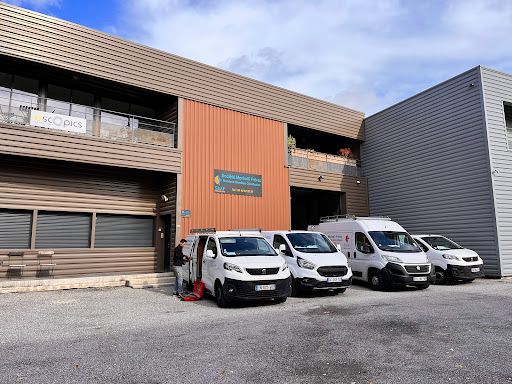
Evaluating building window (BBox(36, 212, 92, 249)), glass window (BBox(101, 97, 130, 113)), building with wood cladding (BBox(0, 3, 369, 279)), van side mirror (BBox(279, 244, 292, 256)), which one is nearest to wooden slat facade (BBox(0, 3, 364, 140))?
building with wood cladding (BBox(0, 3, 369, 279))

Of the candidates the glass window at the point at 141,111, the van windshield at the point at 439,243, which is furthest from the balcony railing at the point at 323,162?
the van windshield at the point at 439,243

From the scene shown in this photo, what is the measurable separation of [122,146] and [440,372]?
40.3 ft

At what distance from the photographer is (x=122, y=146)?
1344cm

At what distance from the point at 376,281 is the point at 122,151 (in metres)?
9.89

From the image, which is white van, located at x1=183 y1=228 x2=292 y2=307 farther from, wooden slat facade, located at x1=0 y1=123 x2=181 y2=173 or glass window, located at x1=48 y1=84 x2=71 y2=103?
glass window, located at x1=48 y1=84 x2=71 y2=103

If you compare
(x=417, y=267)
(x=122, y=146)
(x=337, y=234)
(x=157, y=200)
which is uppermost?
(x=122, y=146)

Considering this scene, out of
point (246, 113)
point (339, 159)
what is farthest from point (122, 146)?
point (339, 159)

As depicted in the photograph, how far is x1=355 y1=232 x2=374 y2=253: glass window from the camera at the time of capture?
11445 millimetres

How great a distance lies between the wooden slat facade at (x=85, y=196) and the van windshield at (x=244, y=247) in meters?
5.68

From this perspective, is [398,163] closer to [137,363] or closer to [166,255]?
[166,255]

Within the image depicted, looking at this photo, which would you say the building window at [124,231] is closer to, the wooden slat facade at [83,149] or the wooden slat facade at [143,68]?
the wooden slat facade at [83,149]

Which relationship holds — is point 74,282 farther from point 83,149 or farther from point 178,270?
point 83,149

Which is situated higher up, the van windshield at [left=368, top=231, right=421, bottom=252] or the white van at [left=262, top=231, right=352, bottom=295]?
the van windshield at [left=368, top=231, right=421, bottom=252]

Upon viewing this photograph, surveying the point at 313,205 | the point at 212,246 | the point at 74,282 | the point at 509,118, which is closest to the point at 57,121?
the point at 74,282
